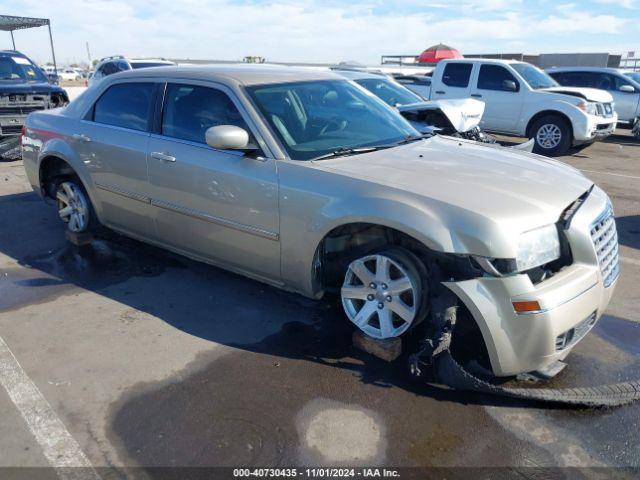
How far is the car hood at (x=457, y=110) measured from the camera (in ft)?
27.1

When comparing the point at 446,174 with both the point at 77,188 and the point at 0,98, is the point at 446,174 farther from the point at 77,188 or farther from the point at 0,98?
the point at 0,98

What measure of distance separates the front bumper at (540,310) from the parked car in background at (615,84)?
13268 millimetres

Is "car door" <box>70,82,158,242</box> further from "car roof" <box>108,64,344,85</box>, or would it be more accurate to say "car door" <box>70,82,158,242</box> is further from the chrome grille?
the chrome grille

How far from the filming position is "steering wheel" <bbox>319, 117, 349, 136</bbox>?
3.83m

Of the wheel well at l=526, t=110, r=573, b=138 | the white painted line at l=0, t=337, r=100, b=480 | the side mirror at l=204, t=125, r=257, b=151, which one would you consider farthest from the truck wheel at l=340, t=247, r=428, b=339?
the wheel well at l=526, t=110, r=573, b=138

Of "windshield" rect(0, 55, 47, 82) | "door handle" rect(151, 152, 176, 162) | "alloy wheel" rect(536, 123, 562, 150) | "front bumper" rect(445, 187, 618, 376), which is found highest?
"windshield" rect(0, 55, 47, 82)

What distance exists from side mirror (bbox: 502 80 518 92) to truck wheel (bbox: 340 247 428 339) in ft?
32.1

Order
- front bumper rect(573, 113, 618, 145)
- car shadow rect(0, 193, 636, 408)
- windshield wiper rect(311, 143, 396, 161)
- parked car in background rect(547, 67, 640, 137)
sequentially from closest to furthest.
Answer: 1. car shadow rect(0, 193, 636, 408)
2. windshield wiper rect(311, 143, 396, 161)
3. front bumper rect(573, 113, 618, 145)
4. parked car in background rect(547, 67, 640, 137)

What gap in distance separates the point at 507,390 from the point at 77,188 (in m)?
4.36

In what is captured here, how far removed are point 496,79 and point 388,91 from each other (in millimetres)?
3853

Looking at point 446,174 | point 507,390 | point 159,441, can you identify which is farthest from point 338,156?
point 159,441

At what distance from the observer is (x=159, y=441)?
8.43 ft

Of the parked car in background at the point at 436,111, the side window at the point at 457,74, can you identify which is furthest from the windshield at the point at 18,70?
the side window at the point at 457,74

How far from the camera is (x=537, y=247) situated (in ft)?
8.89
